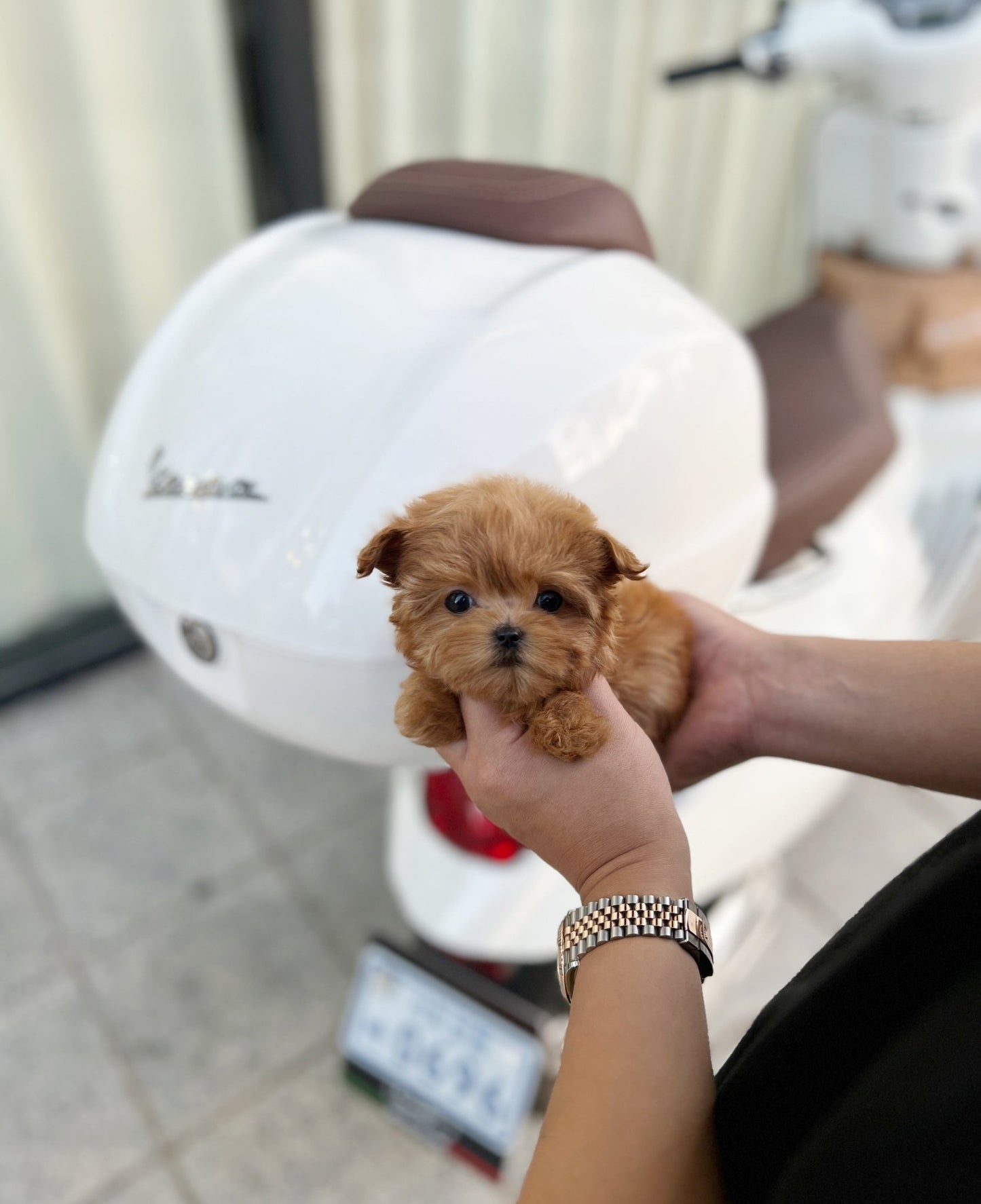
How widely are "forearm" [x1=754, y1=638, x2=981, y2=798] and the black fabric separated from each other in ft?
0.54

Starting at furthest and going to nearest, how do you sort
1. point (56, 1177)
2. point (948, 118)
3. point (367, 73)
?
point (367, 73)
point (948, 118)
point (56, 1177)

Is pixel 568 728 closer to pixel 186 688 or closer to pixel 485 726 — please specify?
pixel 485 726

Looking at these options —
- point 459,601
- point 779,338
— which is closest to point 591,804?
point 459,601

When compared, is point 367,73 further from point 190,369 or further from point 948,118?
point 190,369

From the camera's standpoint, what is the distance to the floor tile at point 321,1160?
4.14 ft

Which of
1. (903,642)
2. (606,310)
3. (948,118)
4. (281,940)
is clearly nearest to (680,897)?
(903,642)

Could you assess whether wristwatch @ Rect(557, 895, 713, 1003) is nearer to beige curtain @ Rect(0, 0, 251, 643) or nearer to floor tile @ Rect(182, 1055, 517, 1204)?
floor tile @ Rect(182, 1055, 517, 1204)

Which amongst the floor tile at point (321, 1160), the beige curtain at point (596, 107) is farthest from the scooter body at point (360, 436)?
the beige curtain at point (596, 107)

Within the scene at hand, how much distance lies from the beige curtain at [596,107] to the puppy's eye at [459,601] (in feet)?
5.23

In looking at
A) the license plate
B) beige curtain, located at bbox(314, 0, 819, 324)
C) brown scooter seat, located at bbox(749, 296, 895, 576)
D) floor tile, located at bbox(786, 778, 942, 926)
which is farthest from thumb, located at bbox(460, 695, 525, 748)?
beige curtain, located at bbox(314, 0, 819, 324)

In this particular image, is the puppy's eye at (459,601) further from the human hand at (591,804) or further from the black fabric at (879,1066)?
the black fabric at (879,1066)

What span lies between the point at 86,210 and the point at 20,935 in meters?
1.35

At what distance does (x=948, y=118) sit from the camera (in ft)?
4.85

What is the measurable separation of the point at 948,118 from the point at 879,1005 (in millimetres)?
1572
